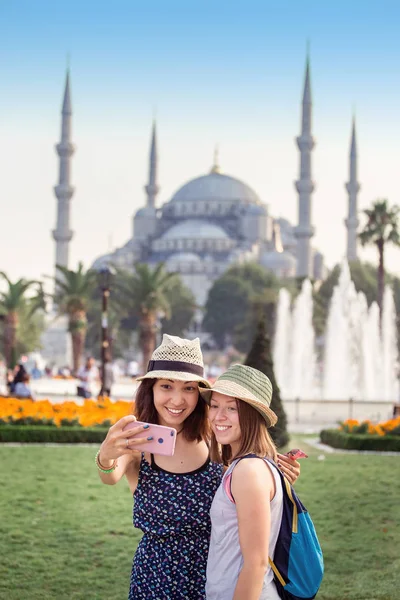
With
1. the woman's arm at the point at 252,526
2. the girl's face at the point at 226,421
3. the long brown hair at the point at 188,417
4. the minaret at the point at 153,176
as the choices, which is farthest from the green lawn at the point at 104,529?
the minaret at the point at 153,176

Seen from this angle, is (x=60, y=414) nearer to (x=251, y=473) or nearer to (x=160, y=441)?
(x=160, y=441)

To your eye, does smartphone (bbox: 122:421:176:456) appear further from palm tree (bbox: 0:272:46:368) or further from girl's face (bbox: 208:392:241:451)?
palm tree (bbox: 0:272:46:368)

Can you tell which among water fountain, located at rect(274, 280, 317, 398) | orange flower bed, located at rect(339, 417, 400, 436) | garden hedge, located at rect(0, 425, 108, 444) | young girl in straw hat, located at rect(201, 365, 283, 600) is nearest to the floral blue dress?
young girl in straw hat, located at rect(201, 365, 283, 600)

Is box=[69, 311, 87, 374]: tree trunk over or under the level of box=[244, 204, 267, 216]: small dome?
under

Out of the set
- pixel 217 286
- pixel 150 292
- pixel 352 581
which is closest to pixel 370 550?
pixel 352 581

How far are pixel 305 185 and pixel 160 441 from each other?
243 ft

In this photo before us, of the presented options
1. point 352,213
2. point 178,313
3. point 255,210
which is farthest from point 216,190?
point 178,313

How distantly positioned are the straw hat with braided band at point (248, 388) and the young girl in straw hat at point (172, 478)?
15 cm

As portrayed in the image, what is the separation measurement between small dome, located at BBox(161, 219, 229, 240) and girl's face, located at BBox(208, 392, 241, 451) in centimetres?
10431

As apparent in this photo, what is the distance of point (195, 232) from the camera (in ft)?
356

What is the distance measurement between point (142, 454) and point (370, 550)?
3695 mm

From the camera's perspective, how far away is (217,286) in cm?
7706

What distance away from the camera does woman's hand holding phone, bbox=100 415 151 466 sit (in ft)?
10.1

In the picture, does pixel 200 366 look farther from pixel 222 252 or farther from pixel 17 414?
pixel 222 252
